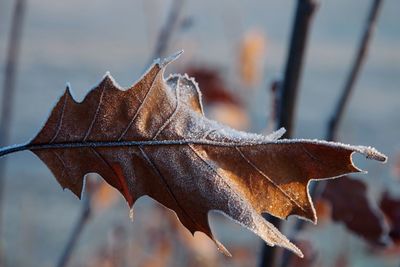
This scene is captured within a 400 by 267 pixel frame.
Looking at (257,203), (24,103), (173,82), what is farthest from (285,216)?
(24,103)

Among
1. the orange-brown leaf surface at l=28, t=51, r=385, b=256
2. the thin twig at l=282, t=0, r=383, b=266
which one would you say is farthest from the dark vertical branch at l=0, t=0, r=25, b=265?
the orange-brown leaf surface at l=28, t=51, r=385, b=256

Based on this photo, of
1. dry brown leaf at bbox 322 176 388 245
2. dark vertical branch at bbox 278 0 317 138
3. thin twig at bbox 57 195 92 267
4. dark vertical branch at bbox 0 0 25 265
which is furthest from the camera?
dark vertical branch at bbox 0 0 25 265

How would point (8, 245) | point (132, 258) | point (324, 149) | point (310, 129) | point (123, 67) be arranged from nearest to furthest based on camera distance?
point (324, 149)
point (132, 258)
point (8, 245)
point (310, 129)
point (123, 67)

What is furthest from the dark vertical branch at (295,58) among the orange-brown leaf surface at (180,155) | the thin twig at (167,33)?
the thin twig at (167,33)

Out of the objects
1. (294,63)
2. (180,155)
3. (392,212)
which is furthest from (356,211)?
(180,155)

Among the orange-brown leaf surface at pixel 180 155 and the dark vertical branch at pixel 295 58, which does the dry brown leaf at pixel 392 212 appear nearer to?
the dark vertical branch at pixel 295 58

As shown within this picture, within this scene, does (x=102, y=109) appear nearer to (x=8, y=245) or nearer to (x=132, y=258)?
(x=132, y=258)

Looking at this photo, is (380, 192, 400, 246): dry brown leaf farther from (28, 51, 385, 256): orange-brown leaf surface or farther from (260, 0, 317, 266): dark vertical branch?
(28, 51, 385, 256): orange-brown leaf surface
